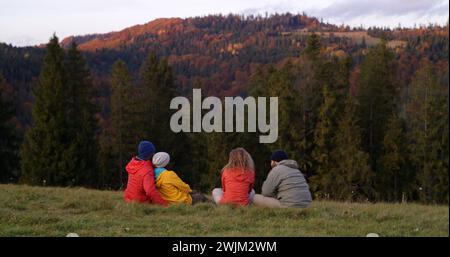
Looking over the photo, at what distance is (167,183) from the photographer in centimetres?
1087

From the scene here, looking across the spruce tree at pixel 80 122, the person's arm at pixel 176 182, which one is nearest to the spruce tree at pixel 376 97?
the spruce tree at pixel 80 122

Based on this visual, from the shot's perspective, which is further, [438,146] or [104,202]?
[438,146]

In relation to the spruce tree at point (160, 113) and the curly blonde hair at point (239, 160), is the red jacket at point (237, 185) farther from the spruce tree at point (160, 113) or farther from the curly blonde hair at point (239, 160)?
the spruce tree at point (160, 113)

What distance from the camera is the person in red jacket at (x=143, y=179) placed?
34.7 feet

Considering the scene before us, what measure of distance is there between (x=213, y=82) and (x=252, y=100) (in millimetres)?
41935

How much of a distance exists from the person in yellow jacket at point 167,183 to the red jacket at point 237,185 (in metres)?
0.95

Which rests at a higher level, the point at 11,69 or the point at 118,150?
the point at 11,69

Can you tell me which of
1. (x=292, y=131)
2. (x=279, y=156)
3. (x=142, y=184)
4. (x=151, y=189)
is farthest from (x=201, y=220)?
(x=292, y=131)

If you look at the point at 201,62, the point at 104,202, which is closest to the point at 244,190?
the point at 104,202

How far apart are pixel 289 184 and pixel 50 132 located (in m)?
24.4

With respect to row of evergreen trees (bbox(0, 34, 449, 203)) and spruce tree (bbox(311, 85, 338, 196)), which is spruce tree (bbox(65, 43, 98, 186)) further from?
spruce tree (bbox(311, 85, 338, 196))

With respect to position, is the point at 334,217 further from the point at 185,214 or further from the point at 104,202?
the point at 104,202

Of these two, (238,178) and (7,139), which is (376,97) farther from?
(238,178)

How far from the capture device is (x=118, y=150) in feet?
119
